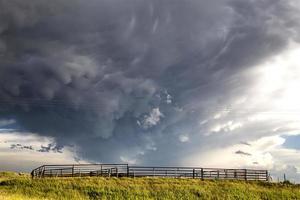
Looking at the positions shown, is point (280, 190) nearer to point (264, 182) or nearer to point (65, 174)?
point (264, 182)

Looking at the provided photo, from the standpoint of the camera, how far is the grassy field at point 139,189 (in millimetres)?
50156

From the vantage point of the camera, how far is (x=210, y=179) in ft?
201

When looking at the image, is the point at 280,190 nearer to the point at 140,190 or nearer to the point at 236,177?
the point at 236,177

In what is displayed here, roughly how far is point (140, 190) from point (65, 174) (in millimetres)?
13397

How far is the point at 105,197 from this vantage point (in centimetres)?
4919

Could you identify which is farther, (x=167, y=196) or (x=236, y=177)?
(x=236, y=177)

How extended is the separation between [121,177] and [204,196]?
11443 mm

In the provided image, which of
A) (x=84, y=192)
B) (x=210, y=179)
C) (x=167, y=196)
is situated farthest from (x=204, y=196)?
(x=84, y=192)

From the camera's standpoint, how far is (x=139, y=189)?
52.6m

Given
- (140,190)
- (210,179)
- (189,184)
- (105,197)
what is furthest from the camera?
(210,179)

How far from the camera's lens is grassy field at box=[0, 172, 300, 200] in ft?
165

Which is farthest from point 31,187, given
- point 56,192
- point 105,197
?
A: point 105,197

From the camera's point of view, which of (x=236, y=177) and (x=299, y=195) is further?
(x=236, y=177)

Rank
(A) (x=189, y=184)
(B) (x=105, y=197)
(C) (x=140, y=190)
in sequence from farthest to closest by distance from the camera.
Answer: (A) (x=189, y=184) → (C) (x=140, y=190) → (B) (x=105, y=197)
